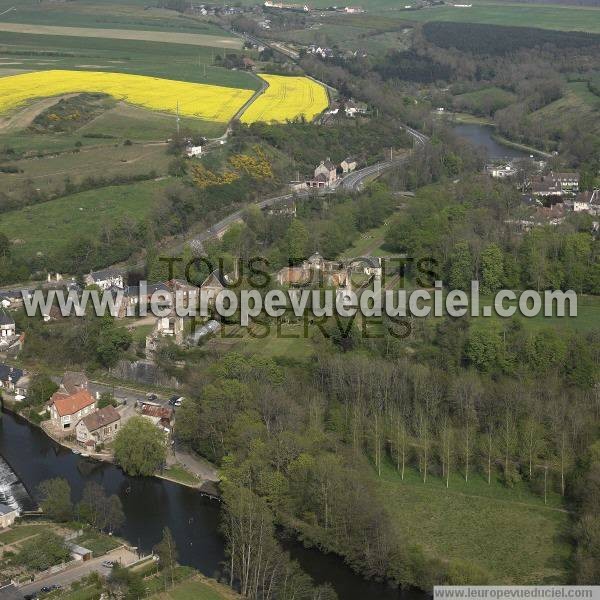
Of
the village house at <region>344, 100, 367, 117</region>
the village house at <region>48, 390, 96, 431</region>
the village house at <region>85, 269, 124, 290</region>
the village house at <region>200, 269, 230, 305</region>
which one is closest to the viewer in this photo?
the village house at <region>48, 390, 96, 431</region>

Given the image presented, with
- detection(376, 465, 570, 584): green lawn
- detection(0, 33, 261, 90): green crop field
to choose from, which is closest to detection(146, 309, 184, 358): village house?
detection(376, 465, 570, 584): green lawn

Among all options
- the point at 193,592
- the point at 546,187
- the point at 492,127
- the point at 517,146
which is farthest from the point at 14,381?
the point at 492,127

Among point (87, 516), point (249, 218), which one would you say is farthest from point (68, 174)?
point (87, 516)

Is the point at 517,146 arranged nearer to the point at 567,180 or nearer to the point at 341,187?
the point at 567,180

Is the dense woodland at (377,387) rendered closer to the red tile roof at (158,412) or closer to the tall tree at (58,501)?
the red tile roof at (158,412)

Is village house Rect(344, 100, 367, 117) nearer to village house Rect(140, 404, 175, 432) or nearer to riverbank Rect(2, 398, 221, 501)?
village house Rect(140, 404, 175, 432)

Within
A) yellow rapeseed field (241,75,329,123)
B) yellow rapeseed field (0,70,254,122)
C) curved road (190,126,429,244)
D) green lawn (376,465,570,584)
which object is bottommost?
green lawn (376,465,570,584)

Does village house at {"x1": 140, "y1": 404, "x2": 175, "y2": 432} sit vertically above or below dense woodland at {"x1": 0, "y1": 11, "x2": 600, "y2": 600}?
below
